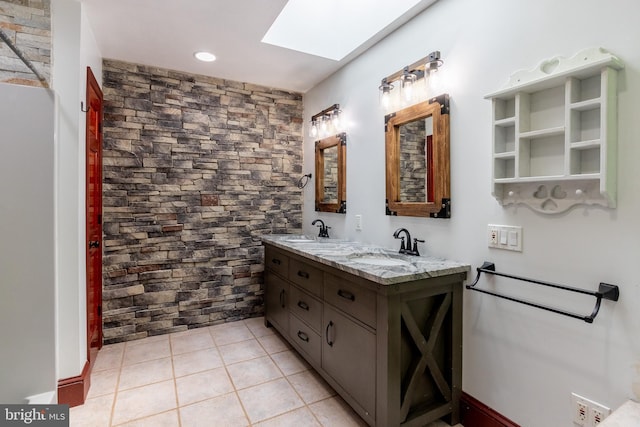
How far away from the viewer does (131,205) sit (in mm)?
2926

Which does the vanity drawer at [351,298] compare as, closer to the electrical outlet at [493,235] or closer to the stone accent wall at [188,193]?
the electrical outlet at [493,235]

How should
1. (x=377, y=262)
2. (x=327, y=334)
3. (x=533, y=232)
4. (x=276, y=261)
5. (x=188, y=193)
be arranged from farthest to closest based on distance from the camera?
(x=188, y=193), (x=276, y=261), (x=327, y=334), (x=377, y=262), (x=533, y=232)

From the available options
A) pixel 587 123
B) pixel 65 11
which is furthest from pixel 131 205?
pixel 587 123

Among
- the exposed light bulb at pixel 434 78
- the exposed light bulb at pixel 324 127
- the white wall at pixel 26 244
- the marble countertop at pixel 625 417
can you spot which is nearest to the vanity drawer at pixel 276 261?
the exposed light bulb at pixel 324 127

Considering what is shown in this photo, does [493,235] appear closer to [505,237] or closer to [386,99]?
[505,237]

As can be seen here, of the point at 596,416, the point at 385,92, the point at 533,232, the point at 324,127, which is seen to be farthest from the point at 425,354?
the point at 324,127

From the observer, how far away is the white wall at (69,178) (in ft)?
6.49

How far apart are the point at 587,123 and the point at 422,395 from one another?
1.52m

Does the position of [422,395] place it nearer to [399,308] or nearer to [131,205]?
[399,308]

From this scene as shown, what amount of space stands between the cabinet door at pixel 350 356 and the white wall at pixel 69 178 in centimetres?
159

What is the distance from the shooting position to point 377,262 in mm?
1984

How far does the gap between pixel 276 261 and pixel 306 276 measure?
0.63 m

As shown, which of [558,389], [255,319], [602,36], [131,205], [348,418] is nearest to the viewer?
[602,36]

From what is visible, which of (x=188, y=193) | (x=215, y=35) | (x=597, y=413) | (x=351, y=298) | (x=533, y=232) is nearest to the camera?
(x=597, y=413)
